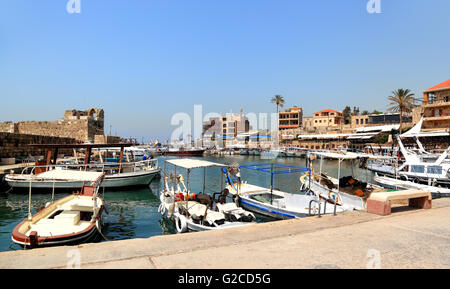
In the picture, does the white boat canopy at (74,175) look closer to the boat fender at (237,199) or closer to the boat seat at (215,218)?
the boat seat at (215,218)

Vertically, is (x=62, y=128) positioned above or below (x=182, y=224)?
above

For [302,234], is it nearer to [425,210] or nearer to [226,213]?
[425,210]

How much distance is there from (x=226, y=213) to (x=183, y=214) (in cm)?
201

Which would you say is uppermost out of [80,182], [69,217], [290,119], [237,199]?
[290,119]

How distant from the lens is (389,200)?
8.05 m

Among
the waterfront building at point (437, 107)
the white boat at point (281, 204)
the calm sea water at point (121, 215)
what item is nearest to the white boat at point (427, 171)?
the calm sea water at point (121, 215)

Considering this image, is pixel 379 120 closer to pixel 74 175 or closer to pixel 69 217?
pixel 74 175

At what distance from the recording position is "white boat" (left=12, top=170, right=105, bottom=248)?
9383 millimetres

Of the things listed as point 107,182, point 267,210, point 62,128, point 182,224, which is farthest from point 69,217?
point 62,128

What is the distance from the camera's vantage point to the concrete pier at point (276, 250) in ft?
15.2

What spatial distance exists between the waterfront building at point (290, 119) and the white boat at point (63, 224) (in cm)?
9580

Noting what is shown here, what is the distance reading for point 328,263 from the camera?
463cm

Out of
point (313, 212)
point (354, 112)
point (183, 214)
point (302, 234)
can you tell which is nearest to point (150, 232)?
point (183, 214)

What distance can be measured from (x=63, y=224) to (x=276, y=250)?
932 cm
